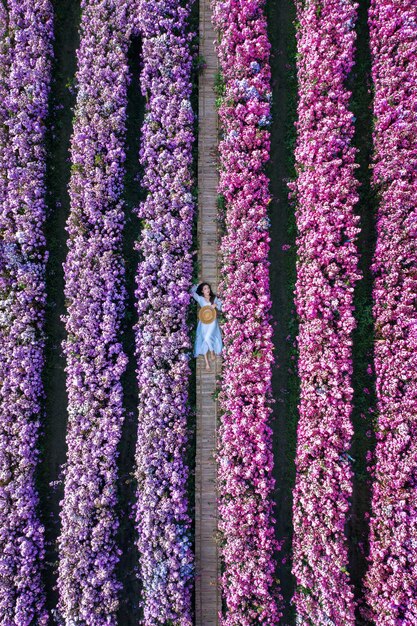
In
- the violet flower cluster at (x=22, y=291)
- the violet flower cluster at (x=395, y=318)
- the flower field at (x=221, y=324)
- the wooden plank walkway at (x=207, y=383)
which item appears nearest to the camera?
A: the violet flower cluster at (x=395, y=318)

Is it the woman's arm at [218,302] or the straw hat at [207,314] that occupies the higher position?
the woman's arm at [218,302]

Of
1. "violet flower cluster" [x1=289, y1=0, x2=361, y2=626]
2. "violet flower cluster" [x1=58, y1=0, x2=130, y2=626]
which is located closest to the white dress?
"violet flower cluster" [x1=58, y1=0, x2=130, y2=626]

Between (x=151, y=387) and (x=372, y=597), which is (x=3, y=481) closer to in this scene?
(x=151, y=387)

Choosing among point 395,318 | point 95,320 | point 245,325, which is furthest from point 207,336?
point 395,318

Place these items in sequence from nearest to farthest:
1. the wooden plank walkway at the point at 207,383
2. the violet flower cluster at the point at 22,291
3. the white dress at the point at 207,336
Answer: the violet flower cluster at the point at 22,291 < the wooden plank walkway at the point at 207,383 < the white dress at the point at 207,336

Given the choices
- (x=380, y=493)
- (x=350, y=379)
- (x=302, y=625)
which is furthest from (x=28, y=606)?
(x=350, y=379)

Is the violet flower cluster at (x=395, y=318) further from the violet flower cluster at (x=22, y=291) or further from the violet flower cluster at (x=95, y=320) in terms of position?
the violet flower cluster at (x=22, y=291)

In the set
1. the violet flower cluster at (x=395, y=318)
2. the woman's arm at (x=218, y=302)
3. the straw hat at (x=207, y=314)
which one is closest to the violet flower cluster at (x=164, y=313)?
the straw hat at (x=207, y=314)

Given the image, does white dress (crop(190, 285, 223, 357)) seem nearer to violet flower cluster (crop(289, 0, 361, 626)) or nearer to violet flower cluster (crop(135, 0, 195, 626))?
violet flower cluster (crop(135, 0, 195, 626))
